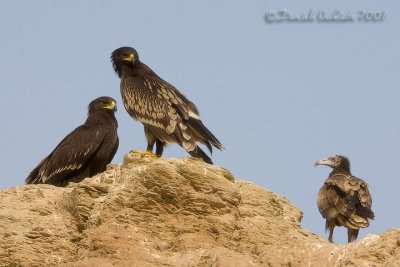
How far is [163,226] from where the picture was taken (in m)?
→ 12.2

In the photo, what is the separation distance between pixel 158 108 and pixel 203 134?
130 centimetres

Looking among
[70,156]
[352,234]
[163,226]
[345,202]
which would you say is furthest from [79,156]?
[163,226]

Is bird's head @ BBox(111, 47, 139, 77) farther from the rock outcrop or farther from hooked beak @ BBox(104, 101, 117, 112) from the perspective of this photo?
the rock outcrop

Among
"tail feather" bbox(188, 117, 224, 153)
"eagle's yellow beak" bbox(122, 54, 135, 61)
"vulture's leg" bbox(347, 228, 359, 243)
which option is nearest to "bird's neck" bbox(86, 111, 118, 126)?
"eagle's yellow beak" bbox(122, 54, 135, 61)

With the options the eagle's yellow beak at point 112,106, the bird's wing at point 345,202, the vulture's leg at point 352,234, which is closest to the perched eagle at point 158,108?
the eagle's yellow beak at point 112,106

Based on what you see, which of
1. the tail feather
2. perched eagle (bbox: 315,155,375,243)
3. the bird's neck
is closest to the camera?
the tail feather

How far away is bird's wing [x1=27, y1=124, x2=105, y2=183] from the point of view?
57.3 ft

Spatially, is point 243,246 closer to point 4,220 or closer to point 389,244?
point 389,244

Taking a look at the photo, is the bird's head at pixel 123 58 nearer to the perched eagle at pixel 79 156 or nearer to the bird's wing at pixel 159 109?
the bird's wing at pixel 159 109

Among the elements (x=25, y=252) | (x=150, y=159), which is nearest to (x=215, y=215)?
(x=150, y=159)

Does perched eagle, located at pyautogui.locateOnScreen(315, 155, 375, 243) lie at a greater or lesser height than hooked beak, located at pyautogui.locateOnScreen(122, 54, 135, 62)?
lesser

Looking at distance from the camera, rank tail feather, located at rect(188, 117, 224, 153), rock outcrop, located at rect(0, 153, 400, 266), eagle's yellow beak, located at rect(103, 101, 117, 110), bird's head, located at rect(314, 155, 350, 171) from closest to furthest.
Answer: rock outcrop, located at rect(0, 153, 400, 266) < tail feather, located at rect(188, 117, 224, 153) < eagle's yellow beak, located at rect(103, 101, 117, 110) < bird's head, located at rect(314, 155, 350, 171)

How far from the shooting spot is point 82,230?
12.4 metres

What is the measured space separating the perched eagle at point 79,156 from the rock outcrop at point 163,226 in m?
4.46
